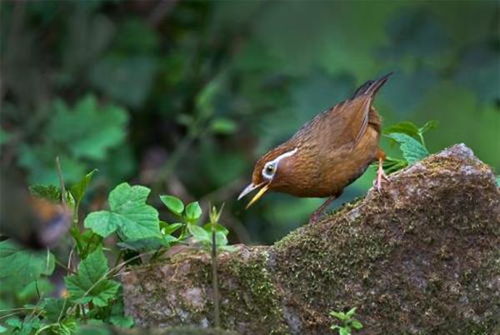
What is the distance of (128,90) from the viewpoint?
8.34m

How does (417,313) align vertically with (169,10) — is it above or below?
below

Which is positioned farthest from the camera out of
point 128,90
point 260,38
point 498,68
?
point 260,38

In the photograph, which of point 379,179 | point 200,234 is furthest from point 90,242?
point 379,179

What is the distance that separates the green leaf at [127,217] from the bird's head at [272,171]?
3.49 ft

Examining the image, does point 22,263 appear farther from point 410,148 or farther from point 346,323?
point 410,148

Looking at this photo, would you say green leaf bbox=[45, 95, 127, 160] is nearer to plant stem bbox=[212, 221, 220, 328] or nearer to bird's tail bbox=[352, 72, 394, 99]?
bird's tail bbox=[352, 72, 394, 99]

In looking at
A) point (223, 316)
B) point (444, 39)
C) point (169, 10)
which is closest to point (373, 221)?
point (223, 316)

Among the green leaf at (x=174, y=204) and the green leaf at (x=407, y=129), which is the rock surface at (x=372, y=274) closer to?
the green leaf at (x=174, y=204)

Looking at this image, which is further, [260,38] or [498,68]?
[260,38]

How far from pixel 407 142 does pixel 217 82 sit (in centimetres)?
450

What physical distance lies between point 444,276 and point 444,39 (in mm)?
4260

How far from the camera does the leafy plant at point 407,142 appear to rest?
4.05 m

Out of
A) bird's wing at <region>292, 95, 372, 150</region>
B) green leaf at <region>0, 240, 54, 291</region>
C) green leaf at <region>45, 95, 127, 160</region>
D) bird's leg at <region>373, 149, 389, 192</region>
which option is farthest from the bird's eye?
green leaf at <region>45, 95, 127, 160</region>

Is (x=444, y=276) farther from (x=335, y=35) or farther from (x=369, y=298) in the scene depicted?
(x=335, y=35)
